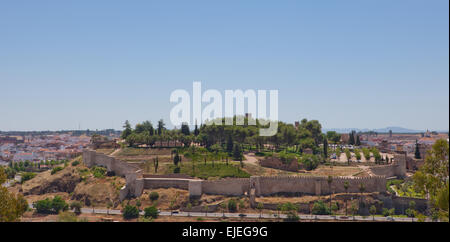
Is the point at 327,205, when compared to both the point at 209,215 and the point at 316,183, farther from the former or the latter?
the point at 209,215

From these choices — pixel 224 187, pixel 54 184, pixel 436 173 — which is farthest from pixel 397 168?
pixel 54 184

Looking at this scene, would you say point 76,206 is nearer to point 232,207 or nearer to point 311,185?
point 232,207

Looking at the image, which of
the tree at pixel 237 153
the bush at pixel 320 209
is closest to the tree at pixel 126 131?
the tree at pixel 237 153

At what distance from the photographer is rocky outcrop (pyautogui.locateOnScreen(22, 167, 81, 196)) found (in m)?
36.1

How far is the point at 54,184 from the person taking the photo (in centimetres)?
3644

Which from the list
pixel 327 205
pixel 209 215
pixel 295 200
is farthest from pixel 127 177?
pixel 327 205

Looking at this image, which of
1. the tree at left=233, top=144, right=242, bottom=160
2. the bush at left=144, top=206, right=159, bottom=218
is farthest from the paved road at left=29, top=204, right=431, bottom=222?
the tree at left=233, top=144, right=242, bottom=160

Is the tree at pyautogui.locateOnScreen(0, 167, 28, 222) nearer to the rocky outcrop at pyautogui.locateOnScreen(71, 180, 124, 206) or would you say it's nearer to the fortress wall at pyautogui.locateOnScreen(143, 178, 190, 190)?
the rocky outcrop at pyautogui.locateOnScreen(71, 180, 124, 206)

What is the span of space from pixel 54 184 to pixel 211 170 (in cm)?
1590

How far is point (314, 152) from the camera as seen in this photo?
144 ft

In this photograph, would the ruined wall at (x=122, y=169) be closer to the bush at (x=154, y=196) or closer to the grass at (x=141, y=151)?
the bush at (x=154, y=196)

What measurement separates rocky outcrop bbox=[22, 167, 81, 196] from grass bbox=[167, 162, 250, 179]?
33.4 feet

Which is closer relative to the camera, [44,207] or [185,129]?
[44,207]
